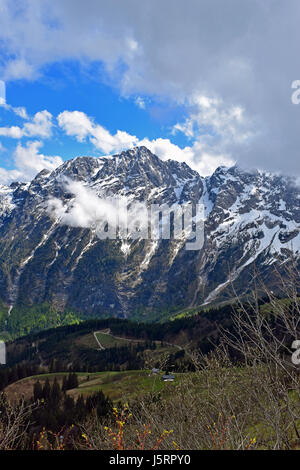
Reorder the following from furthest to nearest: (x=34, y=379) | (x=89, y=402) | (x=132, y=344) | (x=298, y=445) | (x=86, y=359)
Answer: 1. (x=132, y=344)
2. (x=86, y=359)
3. (x=34, y=379)
4. (x=89, y=402)
5. (x=298, y=445)

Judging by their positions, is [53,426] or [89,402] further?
[89,402]

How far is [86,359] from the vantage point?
592 ft

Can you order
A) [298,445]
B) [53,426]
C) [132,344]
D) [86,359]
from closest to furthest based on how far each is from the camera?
[298,445], [53,426], [86,359], [132,344]

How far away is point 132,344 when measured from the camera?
19450 centimetres
